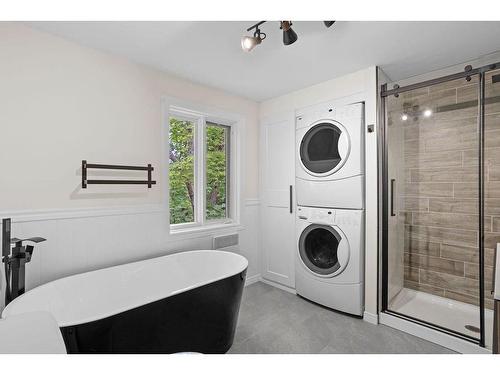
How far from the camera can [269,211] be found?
10.9 feet

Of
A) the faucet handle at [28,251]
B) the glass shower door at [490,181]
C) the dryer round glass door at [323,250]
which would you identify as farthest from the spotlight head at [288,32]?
the faucet handle at [28,251]

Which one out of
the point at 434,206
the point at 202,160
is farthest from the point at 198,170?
the point at 434,206

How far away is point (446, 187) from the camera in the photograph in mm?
2297

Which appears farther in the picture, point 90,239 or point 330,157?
point 330,157

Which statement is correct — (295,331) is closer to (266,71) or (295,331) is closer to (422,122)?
(422,122)

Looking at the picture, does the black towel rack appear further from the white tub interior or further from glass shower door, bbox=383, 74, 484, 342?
glass shower door, bbox=383, 74, 484, 342

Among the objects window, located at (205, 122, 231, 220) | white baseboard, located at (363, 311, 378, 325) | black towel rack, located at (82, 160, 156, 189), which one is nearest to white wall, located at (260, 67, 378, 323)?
white baseboard, located at (363, 311, 378, 325)

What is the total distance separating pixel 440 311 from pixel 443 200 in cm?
98

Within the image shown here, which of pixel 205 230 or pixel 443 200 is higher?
pixel 443 200

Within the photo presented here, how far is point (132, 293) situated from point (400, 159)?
2598mm

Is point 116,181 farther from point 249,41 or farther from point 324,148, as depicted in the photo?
point 324,148

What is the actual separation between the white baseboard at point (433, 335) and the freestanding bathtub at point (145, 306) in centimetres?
140
